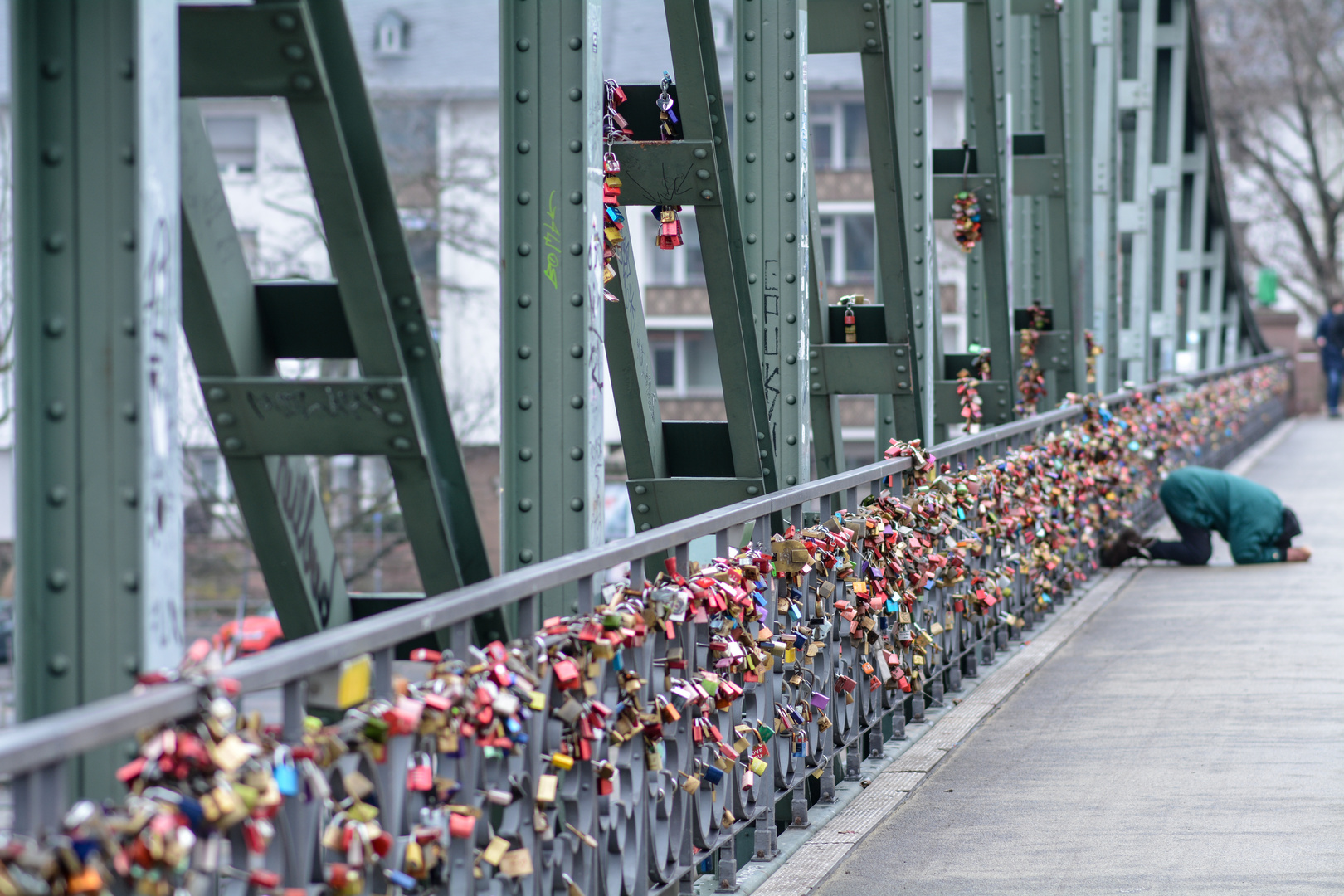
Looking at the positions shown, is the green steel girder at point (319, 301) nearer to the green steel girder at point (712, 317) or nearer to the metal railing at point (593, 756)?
the metal railing at point (593, 756)

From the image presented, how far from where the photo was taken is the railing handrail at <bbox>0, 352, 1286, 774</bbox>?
184 centimetres

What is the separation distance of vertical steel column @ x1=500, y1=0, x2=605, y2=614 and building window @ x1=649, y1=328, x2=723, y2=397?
3889 centimetres

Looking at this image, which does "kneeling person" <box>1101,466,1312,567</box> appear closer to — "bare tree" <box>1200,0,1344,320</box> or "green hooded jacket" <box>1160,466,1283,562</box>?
"green hooded jacket" <box>1160,466,1283,562</box>

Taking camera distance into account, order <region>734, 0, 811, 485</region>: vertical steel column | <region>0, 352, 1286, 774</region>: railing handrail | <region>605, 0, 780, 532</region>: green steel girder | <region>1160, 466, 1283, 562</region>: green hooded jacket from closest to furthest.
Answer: <region>0, 352, 1286, 774</region>: railing handrail < <region>605, 0, 780, 532</region>: green steel girder < <region>734, 0, 811, 485</region>: vertical steel column < <region>1160, 466, 1283, 562</region>: green hooded jacket

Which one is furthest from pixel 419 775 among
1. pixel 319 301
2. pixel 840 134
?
pixel 840 134

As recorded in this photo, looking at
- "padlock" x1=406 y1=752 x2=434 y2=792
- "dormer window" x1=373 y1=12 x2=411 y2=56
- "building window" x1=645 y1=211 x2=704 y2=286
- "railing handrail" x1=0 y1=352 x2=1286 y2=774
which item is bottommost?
"padlock" x1=406 y1=752 x2=434 y2=792

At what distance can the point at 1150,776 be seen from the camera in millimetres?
5453

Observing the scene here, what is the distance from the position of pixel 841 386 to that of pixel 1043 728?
1.75 meters

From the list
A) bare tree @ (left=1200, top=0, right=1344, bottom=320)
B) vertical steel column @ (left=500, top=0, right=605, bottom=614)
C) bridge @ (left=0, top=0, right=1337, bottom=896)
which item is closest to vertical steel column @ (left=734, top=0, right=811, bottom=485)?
bridge @ (left=0, top=0, right=1337, bottom=896)

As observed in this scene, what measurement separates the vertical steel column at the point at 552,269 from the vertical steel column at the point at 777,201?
6.45 feet

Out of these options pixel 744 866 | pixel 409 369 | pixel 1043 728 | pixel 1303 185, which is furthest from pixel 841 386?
pixel 1303 185

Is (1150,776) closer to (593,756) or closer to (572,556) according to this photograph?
(593,756)

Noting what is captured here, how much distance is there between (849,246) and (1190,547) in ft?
106

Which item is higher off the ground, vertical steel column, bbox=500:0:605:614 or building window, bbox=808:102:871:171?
building window, bbox=808:102:871:171
